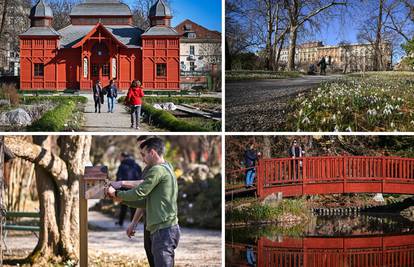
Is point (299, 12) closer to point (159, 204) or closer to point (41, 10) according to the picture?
point (41, 10)

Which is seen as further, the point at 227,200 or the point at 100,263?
the point at 100,263

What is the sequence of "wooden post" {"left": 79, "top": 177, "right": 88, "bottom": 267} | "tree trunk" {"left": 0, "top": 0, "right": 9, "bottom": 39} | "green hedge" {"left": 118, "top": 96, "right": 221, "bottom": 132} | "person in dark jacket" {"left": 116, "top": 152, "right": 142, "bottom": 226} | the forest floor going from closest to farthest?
"wooden post" {"left": 79, "top": 177, "right": 88, "bottom": 267}
"green hedge" {"left": 118, "top": 96, "right": 221, "bottom": 132}
"tree trunk" {"left": 0, "top": 0, "right": 9, "bottom": 39}
the forest floor
"person in dark jacket" {"left": 116, "top": 152, "right": 142, "bottom": 226}

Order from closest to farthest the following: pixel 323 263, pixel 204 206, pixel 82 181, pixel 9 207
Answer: pixel 82 181, pixel 323 263, pixel 9 207, pixel 204 206

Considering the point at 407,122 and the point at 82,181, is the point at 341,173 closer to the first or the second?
the point at 407,122

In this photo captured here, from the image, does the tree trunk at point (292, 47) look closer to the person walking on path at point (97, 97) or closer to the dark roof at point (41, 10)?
the person walking on path at point (97, 97)

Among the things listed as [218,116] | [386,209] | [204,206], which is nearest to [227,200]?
[218,116]

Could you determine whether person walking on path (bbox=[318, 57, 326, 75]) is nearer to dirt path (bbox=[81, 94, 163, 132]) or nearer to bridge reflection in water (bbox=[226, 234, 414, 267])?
bridge reflection in water (bbox=[226, 234, 414, 267])

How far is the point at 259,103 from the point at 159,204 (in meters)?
2.30

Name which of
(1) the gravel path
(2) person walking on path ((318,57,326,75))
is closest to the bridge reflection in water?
(1) the gravel path

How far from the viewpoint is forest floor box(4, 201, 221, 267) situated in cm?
1066

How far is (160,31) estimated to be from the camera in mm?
9672

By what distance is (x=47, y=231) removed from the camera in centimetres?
1003

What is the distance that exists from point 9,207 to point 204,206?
9.29 ft

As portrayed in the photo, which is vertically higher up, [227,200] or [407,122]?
[407,122]
